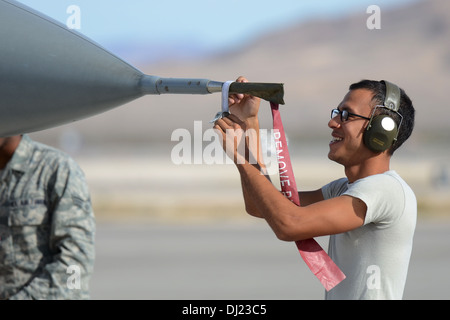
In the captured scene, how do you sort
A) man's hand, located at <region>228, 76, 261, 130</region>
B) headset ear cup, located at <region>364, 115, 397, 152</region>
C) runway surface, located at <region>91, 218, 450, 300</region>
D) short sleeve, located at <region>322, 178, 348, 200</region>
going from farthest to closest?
runway surface, located at <region>91, 218, 450, 300</region>, short sleeve, located at <region>322, 178, 348, 200</region>, headset ear cup, located at <region>364, 115, 397, 152</region>, man's hand, located at <region>228, 76, 261, 130</region>

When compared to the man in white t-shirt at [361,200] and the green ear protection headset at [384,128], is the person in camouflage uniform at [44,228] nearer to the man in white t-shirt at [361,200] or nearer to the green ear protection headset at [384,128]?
the man in white t-shirt at [361,200]

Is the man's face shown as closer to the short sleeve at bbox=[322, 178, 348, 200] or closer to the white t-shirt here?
the white t-shirt

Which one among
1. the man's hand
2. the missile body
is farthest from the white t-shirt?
the missile body

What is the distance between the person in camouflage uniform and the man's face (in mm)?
1563

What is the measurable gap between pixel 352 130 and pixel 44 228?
5.93ft

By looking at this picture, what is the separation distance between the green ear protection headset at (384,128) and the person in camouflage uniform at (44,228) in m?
1.68

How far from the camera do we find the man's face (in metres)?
2.98

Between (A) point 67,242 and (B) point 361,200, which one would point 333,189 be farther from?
(A) point 67,242

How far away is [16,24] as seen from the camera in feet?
8.43

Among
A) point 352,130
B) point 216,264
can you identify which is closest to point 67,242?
point 352,130

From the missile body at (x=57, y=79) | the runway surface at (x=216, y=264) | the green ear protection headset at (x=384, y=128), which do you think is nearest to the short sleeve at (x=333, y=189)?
the green ear protection headset at (x=384, y=128)

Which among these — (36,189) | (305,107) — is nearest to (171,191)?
(36,189)

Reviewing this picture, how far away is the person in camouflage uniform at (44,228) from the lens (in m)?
3.94
